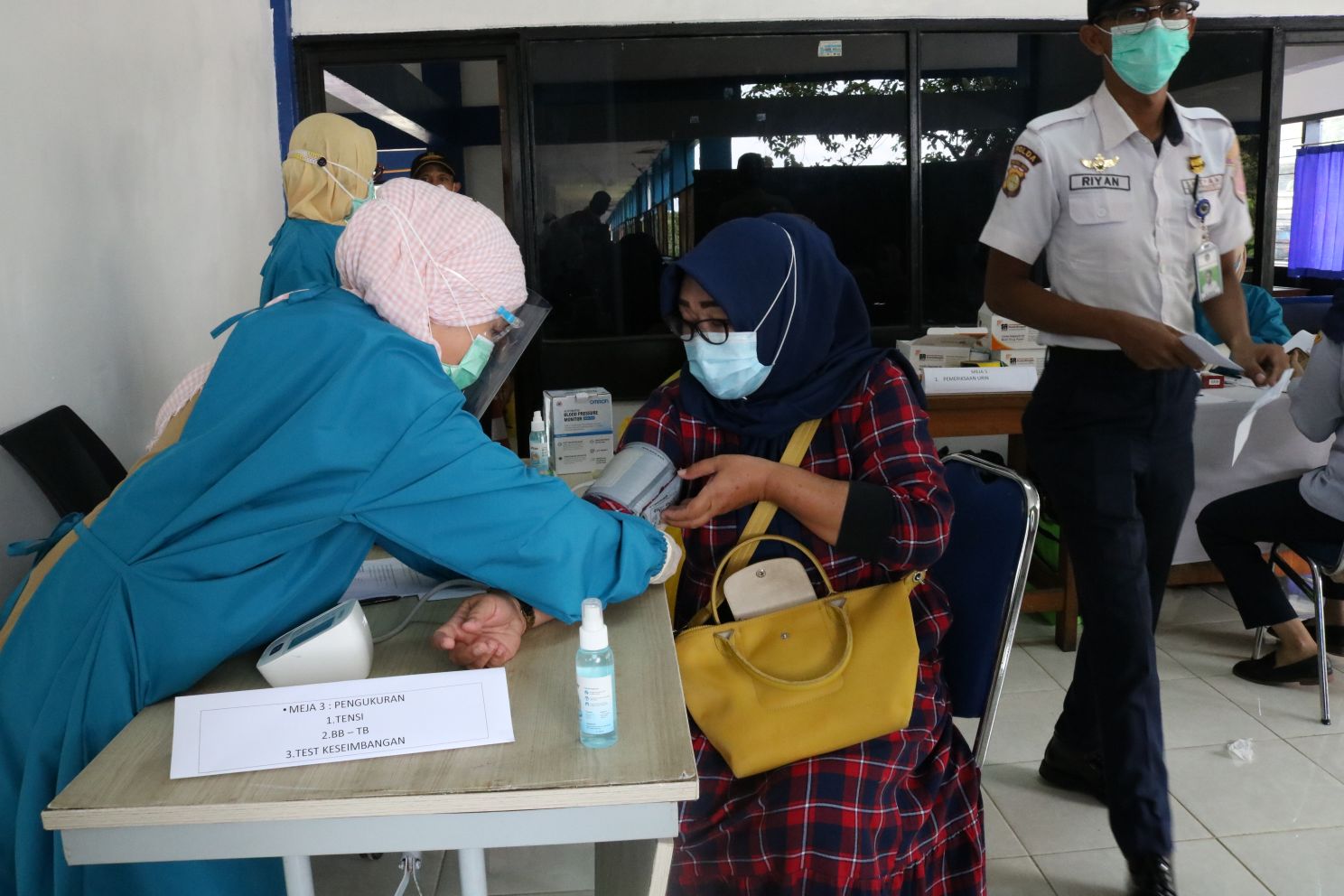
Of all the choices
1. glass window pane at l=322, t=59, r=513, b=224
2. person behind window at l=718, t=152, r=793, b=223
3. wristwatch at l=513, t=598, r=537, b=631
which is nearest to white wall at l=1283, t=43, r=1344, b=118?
person behind window at l=718, t=152, r=793, b=223

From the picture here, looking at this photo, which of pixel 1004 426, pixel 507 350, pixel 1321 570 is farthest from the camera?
pixel 1004 426

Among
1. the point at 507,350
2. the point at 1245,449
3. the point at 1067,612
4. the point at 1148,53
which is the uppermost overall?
the point at 1148,53

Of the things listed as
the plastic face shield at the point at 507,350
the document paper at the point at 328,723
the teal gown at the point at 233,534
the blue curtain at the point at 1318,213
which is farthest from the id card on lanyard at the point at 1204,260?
the blue curtain at the point at 1318,213

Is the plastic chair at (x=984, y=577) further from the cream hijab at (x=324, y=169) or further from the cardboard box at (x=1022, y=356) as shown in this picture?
the cream hijab at (x=324, y=169)

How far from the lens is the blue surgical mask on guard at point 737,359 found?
1.63 m

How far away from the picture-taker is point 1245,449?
3.23 m

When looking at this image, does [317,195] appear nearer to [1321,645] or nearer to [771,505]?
[771,505]

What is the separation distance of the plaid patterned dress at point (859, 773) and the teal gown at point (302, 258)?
1.49m

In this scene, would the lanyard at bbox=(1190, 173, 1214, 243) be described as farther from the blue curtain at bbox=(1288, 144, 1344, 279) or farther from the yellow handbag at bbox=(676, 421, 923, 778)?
the blue curtain at bbox=(1288, 144, 1344, 279)

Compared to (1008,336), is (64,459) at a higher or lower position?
lower

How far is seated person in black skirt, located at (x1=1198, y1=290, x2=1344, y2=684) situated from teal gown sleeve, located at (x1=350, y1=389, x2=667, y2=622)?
2177 mm

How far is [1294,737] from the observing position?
262cm

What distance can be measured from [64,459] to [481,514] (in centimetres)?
136

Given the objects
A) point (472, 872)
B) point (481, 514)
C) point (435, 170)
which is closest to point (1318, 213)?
point (435, 170)
